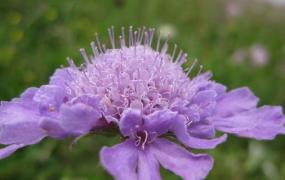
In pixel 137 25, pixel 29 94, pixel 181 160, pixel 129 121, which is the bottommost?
pixel 181 160

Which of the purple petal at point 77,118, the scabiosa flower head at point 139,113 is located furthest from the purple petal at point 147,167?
the purple petal at point 77,118

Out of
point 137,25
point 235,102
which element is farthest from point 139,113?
point 137,25

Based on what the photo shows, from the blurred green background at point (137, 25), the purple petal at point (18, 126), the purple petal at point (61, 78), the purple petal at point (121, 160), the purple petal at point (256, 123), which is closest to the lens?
the purple petal at point (121, 160)

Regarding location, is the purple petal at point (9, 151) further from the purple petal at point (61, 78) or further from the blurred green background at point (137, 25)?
the blurred green background at point (137, 25)

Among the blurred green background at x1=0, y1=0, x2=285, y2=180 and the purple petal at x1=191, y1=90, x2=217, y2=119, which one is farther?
the blurred green background at x1=0, y1=0, x2=285, y2=180

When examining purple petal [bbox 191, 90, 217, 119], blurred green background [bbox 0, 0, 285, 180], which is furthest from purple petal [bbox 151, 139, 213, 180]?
blurred green background [bbox 0, 0, 285, 180]

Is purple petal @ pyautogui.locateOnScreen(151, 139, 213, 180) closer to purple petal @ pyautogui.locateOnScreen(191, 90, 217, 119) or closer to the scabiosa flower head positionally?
the scabiosa flower head

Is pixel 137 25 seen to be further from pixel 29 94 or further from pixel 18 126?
pixel 18 126
